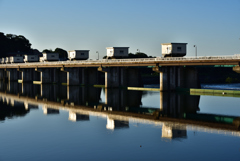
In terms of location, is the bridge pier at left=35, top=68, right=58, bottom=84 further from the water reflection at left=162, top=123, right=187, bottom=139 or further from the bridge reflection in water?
the water reflection at left=162, top=123, right=187, bottom=139

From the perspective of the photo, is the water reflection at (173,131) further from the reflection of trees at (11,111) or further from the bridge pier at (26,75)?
the bridge pier at (26,75)

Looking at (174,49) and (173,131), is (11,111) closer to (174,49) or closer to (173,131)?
(173,131)

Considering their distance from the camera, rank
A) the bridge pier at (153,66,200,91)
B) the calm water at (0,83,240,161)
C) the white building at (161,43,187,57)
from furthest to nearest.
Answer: the white building at (161,43,187,57)
the bridge pier at (153,66,200,91)
the calm water at (0,83,240,161)

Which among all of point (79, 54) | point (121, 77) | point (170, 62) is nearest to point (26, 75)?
point (79, 54)

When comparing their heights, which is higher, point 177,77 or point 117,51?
point 117,51

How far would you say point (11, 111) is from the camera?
208 feet

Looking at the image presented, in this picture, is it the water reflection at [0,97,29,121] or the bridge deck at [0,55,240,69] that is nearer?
the water reflection at [0,97,29,121]

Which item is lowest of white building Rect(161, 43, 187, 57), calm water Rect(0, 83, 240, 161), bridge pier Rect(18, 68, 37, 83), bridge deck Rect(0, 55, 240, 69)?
calm water Rect(0, 83, 240, 161)

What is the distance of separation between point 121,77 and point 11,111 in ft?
173

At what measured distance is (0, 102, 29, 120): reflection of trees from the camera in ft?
192

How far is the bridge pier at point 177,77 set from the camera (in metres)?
93.0

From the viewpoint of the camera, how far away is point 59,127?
47812mm

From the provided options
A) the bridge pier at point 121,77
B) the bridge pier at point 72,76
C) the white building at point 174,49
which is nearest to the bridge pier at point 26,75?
the bridge pier at point 72,76

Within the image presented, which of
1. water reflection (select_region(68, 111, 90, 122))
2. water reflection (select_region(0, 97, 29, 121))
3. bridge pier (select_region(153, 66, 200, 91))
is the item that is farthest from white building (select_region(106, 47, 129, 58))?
water reflection (select_region(68, 111, 90, 122))
